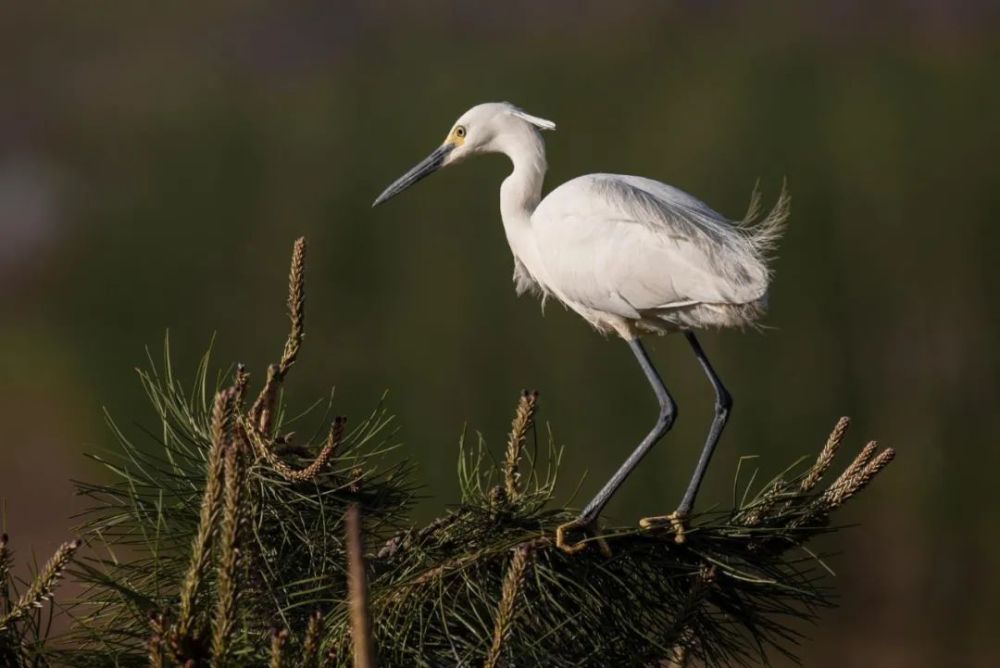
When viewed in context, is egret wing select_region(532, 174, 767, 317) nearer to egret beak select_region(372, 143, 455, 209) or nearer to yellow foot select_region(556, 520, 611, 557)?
egret beak select_region(372, 143, 455, 209)

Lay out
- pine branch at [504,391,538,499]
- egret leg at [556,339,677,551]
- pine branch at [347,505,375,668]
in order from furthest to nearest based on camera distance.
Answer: egret leg at [556,339,677,551] < pine branch at [504,391,538,499] < pine branch at [347,505,375,668]

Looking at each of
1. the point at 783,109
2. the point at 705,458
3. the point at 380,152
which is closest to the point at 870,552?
the point at 783,109

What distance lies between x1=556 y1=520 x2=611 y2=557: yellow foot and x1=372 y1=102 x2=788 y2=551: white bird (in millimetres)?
472

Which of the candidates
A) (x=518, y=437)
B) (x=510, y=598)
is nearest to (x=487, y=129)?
(x=518, y=437)

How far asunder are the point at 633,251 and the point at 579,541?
906 millimetres

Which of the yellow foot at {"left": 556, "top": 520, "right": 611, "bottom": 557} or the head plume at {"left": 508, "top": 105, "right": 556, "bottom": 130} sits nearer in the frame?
the yellow foot at {"left": 556, "top": 520, "right": 611, "bottom": 557}

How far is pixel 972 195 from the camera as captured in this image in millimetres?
7773

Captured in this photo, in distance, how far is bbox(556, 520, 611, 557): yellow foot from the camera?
144 cm

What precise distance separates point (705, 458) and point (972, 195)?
601 cm

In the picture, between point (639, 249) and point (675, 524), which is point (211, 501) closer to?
point (675, 524)

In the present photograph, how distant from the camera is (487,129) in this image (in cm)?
261

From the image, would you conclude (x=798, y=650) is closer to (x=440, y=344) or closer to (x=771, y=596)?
(x=440, y=344)

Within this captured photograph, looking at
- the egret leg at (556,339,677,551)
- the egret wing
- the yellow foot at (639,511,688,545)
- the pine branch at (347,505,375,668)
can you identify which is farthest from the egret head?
the pine branch at (347,505,375,668)

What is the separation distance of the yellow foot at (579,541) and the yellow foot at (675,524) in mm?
66
